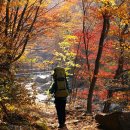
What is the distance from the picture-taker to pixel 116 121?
7.45 m

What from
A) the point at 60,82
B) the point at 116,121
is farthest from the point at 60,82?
the point at 116,121

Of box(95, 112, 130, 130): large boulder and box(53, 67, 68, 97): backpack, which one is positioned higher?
box(53, 67, 68, 97): backpack

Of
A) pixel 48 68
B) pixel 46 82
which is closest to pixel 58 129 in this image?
pixel 46 82

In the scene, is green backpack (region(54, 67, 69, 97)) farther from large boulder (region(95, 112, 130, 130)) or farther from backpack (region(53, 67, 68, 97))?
large boulder (region(95, 112, 130, 130))

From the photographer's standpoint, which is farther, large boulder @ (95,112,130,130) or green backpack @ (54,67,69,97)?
green backpack @ (54,67,69,97)

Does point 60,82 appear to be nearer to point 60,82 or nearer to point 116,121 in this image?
point 60,82

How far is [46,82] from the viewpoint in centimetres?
3947

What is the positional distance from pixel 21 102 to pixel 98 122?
109 inches

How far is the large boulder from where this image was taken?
7246 mm

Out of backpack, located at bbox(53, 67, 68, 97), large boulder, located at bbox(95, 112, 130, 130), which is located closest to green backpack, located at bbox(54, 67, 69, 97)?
backpack, located at bbox(53, 67, 68, 97)

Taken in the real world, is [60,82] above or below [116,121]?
→ above

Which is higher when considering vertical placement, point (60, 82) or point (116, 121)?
point (60, 82)

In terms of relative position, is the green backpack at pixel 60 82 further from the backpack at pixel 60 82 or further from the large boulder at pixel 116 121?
the large boulder at pixel 116 121

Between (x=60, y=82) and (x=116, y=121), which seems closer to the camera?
(x=116, y=121)
